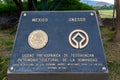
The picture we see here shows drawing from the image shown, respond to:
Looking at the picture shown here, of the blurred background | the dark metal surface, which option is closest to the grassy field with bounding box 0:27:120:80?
the blurred background

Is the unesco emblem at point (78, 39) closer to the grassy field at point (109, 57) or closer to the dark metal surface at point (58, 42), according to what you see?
the dark metal surface at point (58, 42)

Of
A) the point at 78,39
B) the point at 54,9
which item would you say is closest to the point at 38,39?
the point at 78,39

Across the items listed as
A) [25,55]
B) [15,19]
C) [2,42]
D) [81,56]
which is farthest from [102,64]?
[15,19]

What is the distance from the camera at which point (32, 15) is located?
563cm

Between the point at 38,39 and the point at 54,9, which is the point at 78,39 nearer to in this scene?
the point at 38,39

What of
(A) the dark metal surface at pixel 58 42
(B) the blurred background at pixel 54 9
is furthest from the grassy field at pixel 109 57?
(A) the dark metal surface at pixel 58 42

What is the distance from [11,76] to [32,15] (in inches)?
43.3

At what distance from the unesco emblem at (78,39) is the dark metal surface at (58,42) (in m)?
0.05

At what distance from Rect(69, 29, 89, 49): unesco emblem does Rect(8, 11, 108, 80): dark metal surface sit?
0.05 m

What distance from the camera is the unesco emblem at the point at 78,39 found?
539 cm

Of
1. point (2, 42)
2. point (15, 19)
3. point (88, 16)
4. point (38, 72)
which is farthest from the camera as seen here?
point (15, 19)

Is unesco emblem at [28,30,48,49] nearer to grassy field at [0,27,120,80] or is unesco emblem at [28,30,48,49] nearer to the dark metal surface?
the dark metal surface

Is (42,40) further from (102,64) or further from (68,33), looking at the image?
(102,64)

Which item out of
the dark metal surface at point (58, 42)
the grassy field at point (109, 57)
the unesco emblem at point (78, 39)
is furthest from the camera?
the grassy field at point (109, 57)
